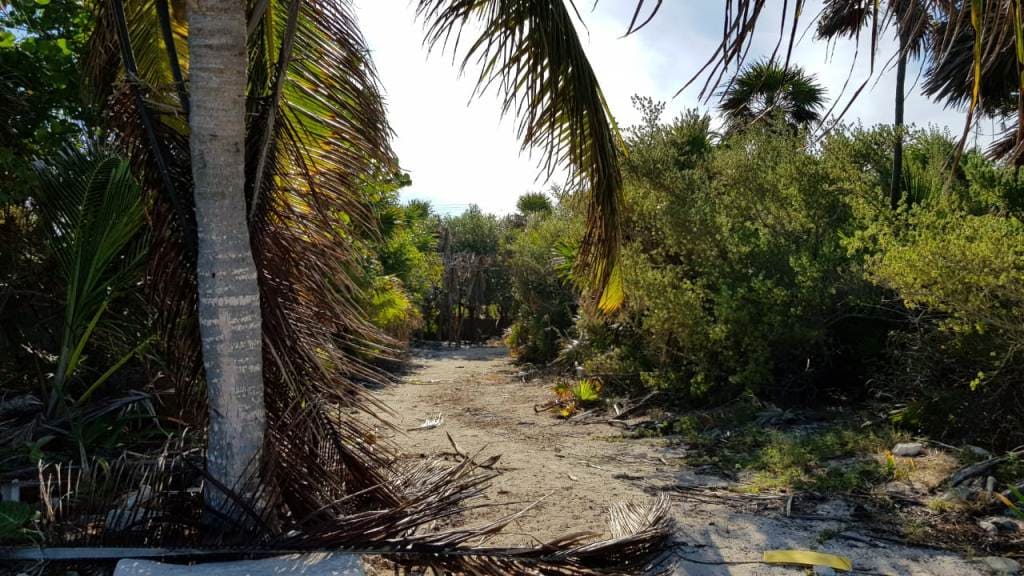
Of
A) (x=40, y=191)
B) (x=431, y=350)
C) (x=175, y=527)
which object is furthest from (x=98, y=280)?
(x=431, y=350)

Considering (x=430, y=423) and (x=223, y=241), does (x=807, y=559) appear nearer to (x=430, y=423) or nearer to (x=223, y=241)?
(x=223, y=241)

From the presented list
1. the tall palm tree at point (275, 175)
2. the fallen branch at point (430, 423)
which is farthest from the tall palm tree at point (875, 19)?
the fallen branch at point (430, 423)

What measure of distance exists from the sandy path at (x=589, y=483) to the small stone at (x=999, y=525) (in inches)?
21.8

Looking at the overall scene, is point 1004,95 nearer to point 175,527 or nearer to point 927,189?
point 927,189

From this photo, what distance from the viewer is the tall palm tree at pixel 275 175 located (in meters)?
2.87

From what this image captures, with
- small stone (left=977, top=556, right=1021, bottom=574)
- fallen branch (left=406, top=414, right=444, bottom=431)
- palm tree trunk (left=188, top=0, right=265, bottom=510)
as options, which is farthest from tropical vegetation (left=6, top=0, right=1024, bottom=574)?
fallen branch (left=406, top=414, right=444, bottom=431)

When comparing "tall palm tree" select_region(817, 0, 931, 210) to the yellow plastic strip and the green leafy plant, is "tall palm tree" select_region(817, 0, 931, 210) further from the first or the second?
the green leafy plant

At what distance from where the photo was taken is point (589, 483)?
218 inches

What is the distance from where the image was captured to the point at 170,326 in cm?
317

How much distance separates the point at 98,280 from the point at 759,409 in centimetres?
642

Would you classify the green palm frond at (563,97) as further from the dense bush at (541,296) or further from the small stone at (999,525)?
the dense bush at (541,296)

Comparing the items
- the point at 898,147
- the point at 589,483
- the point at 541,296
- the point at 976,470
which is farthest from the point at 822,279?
the point at 541,296

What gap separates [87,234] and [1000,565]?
5.64m

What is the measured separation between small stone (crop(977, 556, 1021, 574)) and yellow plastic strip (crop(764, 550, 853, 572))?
0.72 meters
